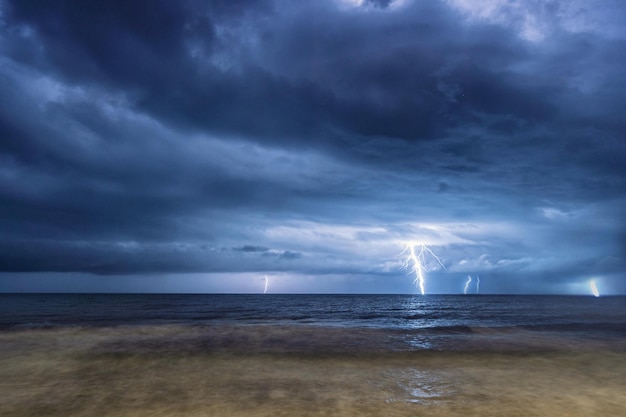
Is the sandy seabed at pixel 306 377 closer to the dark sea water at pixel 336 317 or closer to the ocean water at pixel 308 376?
the ocean water at pixel 308 376

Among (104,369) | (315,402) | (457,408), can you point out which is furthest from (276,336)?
(457,408)

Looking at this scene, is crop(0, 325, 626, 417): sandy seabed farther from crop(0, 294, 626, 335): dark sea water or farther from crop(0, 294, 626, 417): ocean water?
crop(0, 294, 626, 335): dark sea water

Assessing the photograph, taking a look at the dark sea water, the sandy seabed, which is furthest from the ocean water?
the dark sea water

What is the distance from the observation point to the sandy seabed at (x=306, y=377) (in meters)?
9.77

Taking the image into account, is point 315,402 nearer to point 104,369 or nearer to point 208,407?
point 208,407

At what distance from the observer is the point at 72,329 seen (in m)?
28.0

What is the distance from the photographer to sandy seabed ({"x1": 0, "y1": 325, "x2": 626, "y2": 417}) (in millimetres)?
9773

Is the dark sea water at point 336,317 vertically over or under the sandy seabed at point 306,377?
under

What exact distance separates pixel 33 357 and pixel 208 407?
12.9m

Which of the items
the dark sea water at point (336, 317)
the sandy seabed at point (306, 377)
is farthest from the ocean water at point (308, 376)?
the dark sea water at point (336, 317)

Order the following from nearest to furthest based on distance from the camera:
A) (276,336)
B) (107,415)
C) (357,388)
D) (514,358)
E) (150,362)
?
(107,415), (357,388), (150,362), (514,358), (276,336)

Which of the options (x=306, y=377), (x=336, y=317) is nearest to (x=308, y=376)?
(x=306, y=377)

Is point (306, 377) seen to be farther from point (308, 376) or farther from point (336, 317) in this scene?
point (336, 317)

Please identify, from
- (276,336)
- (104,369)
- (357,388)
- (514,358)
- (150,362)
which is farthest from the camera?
(276,336)
